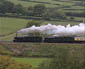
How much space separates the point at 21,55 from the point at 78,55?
20.1m

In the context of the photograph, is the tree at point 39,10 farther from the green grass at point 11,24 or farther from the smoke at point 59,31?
the smoke at point 59,31

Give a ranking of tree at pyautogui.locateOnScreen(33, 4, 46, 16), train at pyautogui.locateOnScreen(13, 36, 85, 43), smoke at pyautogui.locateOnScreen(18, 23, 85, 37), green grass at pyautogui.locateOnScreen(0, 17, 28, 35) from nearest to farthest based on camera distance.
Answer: train at pyautogui.locateOnScreen(13, 36, 85, 43), smoke at pyautogui.locateOnScreen(18, 23, 85, 37), green grass at pyautogui.locateOnScreen(0, 17, 28, 35), tree at pyautogui.locateOnScreen(33, 4, 46, 16)

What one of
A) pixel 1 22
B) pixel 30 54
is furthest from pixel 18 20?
pixel 30 54

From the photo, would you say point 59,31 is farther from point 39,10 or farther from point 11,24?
point 39,10

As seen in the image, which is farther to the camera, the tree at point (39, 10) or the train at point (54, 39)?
the tree at point (39, 10)

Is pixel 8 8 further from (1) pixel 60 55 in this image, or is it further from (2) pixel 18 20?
(1) pixel 60 55

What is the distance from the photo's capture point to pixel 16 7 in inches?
3937

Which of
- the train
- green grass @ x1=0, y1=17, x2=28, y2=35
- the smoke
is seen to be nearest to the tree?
green grass @ x1=0, y1=17, x2=28, y2=35

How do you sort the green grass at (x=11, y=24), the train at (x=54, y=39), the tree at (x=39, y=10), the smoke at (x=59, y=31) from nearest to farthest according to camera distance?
the train at (x=54, y=39)
the smoke at (x=59, y=31)
the green grass at (x=11, y=24)
the tree at (x=39, y=10)

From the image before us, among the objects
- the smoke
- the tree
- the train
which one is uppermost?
the tree

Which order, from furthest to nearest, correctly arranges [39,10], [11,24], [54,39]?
[39,10]
[11,24]
[54,39]

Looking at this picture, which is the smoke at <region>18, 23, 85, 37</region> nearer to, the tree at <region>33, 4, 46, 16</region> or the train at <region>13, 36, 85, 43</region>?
the train at <region>13, 36, 85, 43</region>

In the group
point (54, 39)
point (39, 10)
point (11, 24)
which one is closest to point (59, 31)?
point (54, 39)

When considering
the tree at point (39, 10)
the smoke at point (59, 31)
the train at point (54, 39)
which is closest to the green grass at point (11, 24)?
the tree at point (39, 10)
